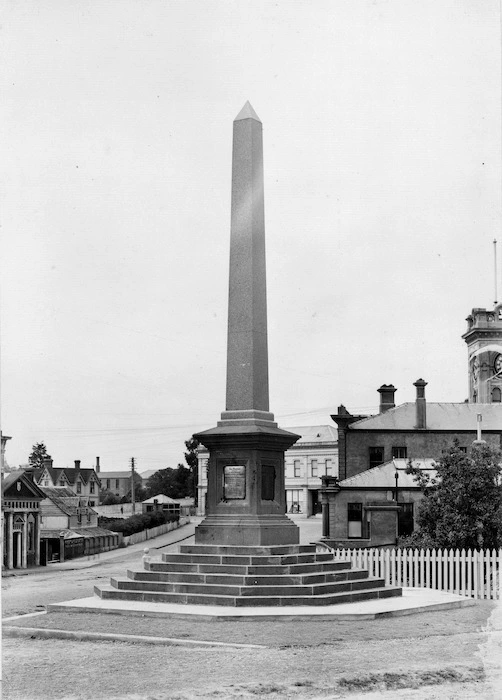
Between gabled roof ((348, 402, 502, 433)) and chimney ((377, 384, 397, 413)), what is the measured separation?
2.29 meters

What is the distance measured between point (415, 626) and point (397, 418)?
3828cm

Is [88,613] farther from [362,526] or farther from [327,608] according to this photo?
[362,526]

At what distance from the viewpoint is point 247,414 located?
724 inches

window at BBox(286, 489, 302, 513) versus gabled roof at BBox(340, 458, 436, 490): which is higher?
gabled roof at BBox(340, 458, 436, 490)

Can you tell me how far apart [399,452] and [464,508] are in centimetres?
2563

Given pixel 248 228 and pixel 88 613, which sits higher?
pixel 248 228

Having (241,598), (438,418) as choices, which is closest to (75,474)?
(438,418)

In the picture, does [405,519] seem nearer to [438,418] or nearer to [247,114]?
[438,418]

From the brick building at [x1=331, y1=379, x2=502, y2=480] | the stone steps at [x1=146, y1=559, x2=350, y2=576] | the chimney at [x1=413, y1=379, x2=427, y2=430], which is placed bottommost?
the stone steps at [x1=146, y1=559, x2=350, y2=576]

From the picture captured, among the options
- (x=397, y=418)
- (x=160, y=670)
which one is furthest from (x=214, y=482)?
(x=397, y=418)

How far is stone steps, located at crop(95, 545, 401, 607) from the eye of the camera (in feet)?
51.7

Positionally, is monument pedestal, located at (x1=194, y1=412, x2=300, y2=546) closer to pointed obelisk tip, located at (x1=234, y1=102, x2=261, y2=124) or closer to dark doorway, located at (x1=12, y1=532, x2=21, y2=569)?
pointed obelisk tip, located at (x1=234, y1=102, x2=261, y2=124)

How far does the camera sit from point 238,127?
19.5 meters

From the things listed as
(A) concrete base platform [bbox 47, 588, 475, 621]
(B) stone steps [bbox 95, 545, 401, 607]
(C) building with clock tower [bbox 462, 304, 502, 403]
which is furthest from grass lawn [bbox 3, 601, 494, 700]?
(C) building with clock tower [bbox 462, 304, 502, 403]
